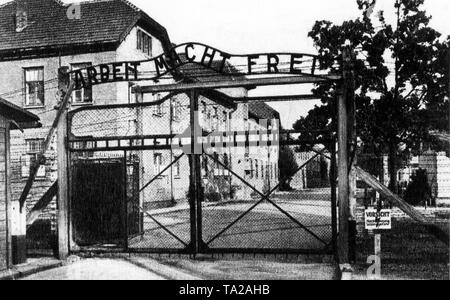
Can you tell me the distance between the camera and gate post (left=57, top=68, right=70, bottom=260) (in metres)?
10.9

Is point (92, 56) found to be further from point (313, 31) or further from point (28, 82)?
point (313, 31)

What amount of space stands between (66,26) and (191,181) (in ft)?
57.7

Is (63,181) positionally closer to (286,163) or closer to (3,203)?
(3,203)

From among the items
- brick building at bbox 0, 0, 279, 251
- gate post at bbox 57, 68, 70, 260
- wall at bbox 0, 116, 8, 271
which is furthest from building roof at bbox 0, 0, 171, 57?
wall at bbox 0, 116, 8, 271

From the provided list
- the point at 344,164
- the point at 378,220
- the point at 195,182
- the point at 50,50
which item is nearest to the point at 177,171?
the point at 50,50

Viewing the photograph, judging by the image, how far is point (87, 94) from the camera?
81.1 feet

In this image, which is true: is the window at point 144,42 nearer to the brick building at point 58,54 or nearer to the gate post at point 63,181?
the brick building at point 58,54

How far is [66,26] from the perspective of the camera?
81.9 feet

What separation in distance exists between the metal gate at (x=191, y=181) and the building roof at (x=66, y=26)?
3503 mm

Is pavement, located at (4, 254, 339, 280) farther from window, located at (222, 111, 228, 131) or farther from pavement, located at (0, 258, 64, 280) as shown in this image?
window, located at (222, 111, 228, 131)

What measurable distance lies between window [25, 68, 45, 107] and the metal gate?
2008 millimetres
